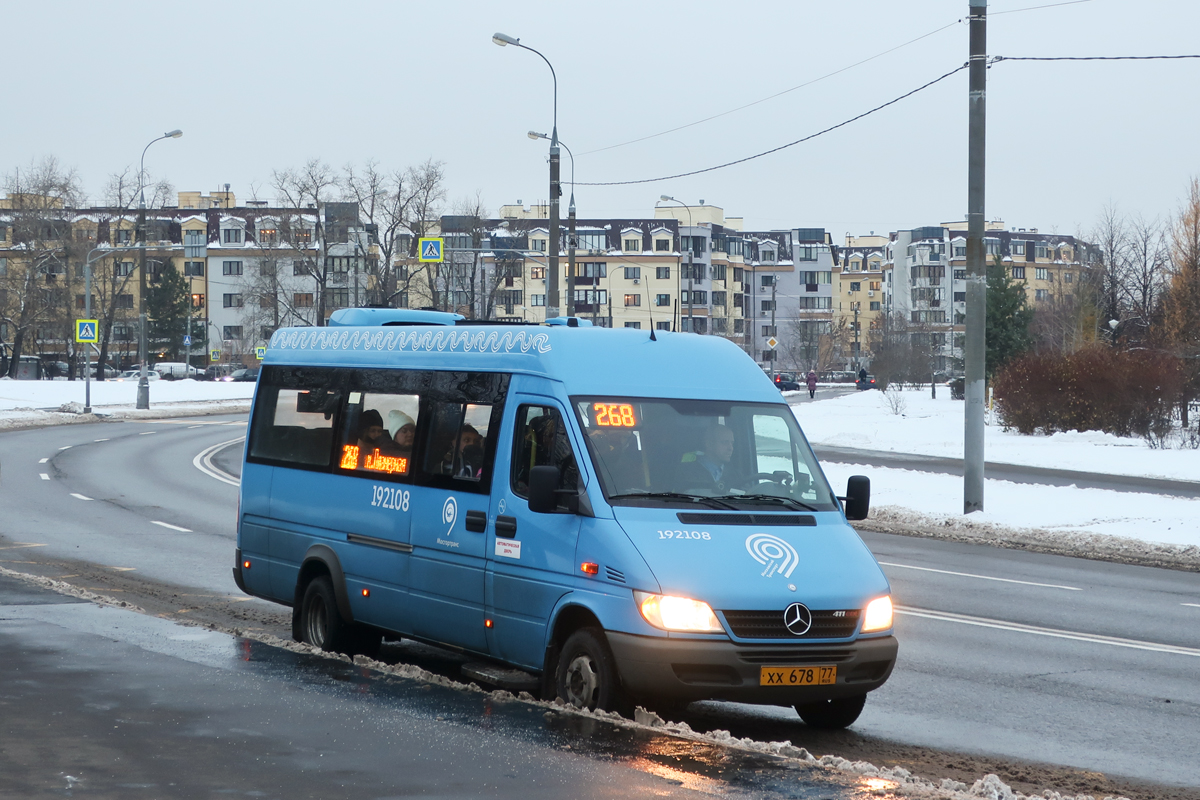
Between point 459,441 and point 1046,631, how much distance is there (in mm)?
5487

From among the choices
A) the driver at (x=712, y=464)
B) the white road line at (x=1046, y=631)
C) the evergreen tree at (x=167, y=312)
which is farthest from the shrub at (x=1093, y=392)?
the evergreen tree at (x=167, y=312)

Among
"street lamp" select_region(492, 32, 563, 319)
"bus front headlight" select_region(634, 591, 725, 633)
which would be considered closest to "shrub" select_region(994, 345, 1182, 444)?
"street lamp" select_region(492, 32, 563, 319)

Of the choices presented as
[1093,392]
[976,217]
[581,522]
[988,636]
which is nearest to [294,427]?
[581,522]

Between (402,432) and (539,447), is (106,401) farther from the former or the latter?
(539,447)

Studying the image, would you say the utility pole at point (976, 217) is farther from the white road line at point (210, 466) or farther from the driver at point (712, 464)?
the white road line at point (210, 466)

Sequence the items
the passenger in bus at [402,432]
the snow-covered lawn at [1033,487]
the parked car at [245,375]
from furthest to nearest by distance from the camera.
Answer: the parked car at [245,375], the snow-covered lawn at [1033,487], the passenger in bus at [402,432]

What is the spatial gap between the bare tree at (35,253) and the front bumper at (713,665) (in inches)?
3199

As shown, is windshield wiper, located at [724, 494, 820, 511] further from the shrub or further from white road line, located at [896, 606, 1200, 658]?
the shrub

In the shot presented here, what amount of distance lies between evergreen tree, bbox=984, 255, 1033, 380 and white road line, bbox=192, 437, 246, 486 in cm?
4428

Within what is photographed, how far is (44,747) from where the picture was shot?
638cm

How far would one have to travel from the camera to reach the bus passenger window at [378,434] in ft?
30.7

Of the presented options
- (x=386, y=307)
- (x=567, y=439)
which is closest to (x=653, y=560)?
(x=567, y=439)

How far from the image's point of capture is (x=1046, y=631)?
11.4 metres

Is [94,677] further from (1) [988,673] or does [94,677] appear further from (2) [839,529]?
(1) [988,673]
